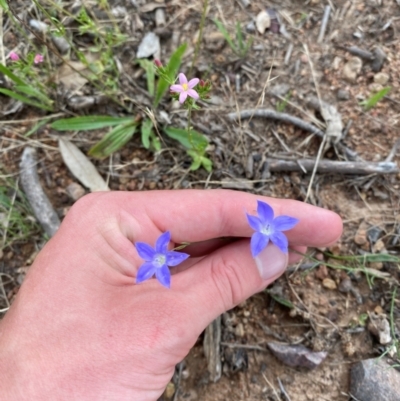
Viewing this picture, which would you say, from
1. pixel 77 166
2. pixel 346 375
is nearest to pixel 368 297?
pixel 346 375

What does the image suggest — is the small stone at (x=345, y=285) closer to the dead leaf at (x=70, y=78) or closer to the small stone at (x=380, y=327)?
the small stone at (x=380, y=327)

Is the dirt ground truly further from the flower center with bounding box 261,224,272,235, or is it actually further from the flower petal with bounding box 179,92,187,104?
the flower center with bounding box 261,224,272,235

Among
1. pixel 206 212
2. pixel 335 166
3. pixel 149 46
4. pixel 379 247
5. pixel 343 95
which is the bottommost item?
pixel 379 247

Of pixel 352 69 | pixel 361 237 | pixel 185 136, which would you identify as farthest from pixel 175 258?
pixel 352 69

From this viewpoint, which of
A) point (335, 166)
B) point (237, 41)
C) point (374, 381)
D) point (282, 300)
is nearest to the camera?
point (374, 381)

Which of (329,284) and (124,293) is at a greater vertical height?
(124,293)

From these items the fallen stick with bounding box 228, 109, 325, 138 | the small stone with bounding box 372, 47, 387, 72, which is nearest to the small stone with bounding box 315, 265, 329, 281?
the fallen stick with bounding box 228, 109, 325, 138

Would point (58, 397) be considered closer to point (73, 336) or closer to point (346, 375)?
point (73, 336)

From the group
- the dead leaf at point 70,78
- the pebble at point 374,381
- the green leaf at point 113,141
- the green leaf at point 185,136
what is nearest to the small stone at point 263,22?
the green leaf at point 185,136

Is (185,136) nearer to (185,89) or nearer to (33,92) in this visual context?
(185,89)

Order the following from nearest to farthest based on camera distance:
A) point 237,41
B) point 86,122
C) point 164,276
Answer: point 164,276, point 86,122, point 237,41
